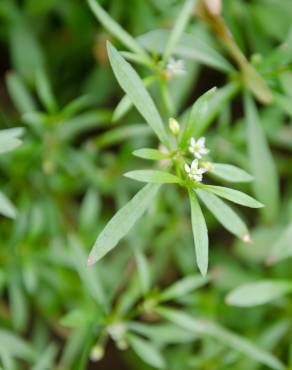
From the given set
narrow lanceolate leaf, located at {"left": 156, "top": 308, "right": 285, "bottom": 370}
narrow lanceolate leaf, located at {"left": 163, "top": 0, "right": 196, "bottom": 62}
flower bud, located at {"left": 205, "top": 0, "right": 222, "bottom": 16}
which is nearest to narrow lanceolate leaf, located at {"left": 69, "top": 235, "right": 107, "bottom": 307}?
narrow lanceolate leaf, located at {"left": 156, "top": 308, "right": 285, "bottom": 370}

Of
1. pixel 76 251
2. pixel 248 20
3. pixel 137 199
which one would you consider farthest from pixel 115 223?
pixel 248 20

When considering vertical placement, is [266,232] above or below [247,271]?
above

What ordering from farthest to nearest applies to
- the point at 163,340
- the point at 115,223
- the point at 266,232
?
the point at 266,232 < the point at 163,340 < the point at 115,223

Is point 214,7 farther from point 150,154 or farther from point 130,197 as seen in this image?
point 130,197

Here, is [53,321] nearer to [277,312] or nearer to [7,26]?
[277,312]

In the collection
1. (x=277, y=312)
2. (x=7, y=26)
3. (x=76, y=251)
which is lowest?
(x=277, y=312)

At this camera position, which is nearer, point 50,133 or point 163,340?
point 163,340

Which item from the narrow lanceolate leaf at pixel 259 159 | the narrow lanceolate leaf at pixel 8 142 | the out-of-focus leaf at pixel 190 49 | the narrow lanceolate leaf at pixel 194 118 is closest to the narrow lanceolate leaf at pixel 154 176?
the narrow lanceolate leaf at pixel 194 118

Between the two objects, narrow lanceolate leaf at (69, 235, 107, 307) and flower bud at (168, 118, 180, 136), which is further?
narrow lanceolate leaf at (69, 235, 107, 307)

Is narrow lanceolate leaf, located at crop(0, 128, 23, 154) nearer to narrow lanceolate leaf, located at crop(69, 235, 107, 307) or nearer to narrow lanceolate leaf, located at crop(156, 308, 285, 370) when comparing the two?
narrow lanceolate leaf, located at crop(69, 235, 107, 307)
